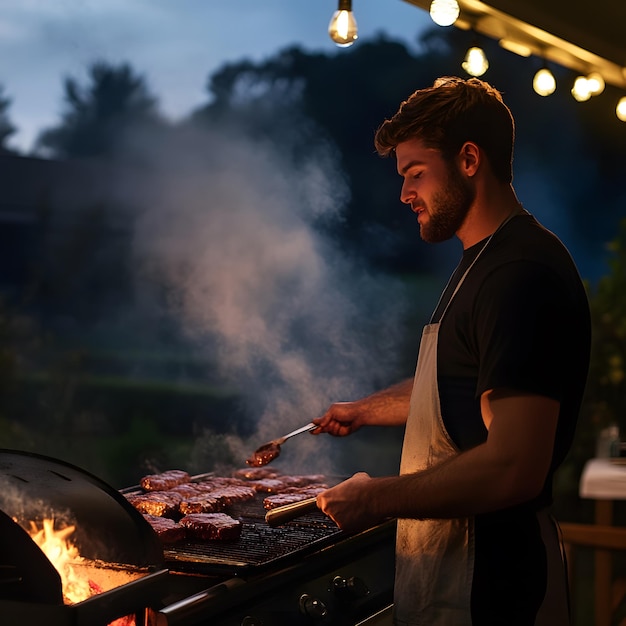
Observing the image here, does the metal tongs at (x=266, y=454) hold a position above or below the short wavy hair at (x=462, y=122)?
below

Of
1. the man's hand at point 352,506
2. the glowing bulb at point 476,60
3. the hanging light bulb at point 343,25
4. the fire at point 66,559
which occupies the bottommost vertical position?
the fire at point 66,559

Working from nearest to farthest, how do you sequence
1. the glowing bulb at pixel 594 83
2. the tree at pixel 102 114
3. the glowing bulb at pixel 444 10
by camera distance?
the glowing bulb at pixel 444 10 → the glowing bulb at pixel 594 83 → the tree at pixel 102 114

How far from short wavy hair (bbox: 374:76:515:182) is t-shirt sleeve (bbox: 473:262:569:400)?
1.22 ft

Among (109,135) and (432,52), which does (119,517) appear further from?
(432,52)

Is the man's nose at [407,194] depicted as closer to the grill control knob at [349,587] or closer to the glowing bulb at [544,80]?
the grill control knob at [349,587]

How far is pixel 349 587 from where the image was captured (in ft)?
8.33

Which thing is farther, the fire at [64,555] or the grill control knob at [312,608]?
the grill control knob at [312,608]

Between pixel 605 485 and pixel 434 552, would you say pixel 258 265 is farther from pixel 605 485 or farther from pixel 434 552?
pixel 434 552

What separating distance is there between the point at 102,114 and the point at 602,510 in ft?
14.4

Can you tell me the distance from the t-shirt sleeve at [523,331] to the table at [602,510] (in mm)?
2879

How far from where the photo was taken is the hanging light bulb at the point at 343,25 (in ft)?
9.25

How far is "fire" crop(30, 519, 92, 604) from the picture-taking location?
1.85 m

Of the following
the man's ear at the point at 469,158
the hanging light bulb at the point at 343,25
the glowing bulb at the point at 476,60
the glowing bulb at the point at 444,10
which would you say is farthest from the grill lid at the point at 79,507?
the glowing bulb at the point at 476,60

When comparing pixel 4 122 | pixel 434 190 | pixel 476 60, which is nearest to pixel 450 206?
pixel 434 190
